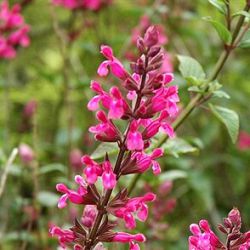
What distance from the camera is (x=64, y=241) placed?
54.2 inches

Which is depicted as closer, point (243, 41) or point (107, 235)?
point (107, 235)

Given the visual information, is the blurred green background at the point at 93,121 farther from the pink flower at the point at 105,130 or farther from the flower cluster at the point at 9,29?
the pink flower at the point at 105,130

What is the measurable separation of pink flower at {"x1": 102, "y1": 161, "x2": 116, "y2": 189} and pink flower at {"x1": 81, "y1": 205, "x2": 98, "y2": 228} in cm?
19

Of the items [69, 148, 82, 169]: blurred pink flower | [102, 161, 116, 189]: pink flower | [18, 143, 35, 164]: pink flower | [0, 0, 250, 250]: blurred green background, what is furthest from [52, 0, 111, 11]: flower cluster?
[102, 161, 116, 189]: pink flower

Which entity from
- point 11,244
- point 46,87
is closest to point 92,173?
point 11,244

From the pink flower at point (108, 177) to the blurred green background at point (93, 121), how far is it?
1291 mm

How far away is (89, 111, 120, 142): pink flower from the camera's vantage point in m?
1.38

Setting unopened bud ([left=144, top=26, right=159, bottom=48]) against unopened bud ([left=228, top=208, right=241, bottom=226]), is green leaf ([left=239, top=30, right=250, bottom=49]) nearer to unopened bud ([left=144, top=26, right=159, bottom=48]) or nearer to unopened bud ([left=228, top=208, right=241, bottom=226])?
unopened bud ([left=144, top=26, right=159, bottom=48])

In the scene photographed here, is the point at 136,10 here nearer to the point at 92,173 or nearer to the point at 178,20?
the point at 178,20

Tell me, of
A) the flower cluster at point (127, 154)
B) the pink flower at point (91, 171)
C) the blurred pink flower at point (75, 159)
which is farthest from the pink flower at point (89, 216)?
the blurred pink flower at point (75, 159)

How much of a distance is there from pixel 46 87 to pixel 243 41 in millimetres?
2791

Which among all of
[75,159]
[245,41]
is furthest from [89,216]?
[75,159]

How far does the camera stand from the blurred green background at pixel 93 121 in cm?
313

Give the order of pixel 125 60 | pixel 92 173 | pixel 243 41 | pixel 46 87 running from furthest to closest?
1. pixel 46 87
2. pixel 125 60
3. pixel 243 41
4. pixel 92 173
